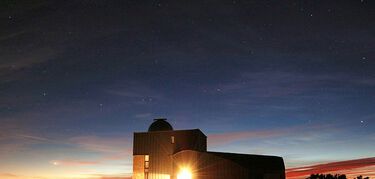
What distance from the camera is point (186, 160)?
2938cm

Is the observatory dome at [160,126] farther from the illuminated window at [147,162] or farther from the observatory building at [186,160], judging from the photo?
the illuminated window at [147,162]

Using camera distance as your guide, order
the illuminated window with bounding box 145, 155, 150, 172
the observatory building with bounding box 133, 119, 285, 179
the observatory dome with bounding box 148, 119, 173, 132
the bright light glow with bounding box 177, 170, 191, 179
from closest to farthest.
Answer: the observatory building with bounding box 133, 119, 285, 179 → the bright light glow with bounding box 177, 170, 191, 179 → the illuminated window with bounding box 145, 155, 150, 172 → the observatory dome with bounding box 148, 119, 173, 132

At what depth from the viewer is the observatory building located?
27109 millimetres

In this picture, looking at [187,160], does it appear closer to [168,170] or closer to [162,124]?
[168,170]

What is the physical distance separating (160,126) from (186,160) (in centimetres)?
667

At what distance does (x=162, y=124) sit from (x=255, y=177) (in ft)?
42.0

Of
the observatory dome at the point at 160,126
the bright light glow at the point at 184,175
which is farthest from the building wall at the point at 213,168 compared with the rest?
the observatory dome at the point at 160,126

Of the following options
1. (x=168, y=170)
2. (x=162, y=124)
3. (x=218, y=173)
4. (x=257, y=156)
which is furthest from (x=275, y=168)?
(x=162, y=124)

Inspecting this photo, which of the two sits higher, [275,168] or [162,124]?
[162,124]

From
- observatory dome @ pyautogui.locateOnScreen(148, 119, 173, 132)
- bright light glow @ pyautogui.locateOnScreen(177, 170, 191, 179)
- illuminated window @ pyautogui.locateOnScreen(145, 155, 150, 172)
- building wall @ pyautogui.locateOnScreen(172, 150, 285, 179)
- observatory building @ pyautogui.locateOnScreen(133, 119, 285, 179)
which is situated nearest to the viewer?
building wall @ pyautogui.locateOnScreen(172, 150, 285, 179)

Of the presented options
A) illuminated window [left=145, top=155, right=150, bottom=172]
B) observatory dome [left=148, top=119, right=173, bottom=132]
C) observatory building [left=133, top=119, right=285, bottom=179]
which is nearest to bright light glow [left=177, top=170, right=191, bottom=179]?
observatory building [left=133, top=119, right=285, bottom=179]

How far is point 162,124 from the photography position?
3491 centimetres

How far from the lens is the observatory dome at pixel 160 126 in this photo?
34559mm

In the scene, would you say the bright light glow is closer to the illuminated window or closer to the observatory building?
the observatory building
